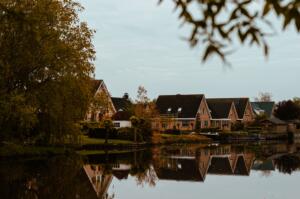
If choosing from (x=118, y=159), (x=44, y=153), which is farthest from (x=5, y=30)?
(x=118, y=159)

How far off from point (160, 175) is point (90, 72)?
39.8ft

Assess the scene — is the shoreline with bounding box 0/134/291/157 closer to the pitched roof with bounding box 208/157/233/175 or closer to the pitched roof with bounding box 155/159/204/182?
the pitched roof with bounding box 155/159/204/182

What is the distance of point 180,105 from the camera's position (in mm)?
85812

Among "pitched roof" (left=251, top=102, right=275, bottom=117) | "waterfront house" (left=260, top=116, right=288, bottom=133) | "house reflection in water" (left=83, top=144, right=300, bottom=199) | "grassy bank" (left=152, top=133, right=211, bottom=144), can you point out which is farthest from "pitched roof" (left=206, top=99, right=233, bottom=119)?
"house reflection in water" (left=83, top=144, right=300, bottom=199)

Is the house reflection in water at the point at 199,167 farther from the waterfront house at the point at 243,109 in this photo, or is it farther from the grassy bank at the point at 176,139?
the waterfront house at the point at 243,109

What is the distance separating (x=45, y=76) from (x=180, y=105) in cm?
5271

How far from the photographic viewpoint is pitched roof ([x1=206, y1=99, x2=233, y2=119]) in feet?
299

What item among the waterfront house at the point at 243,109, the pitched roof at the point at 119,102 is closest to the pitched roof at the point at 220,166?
the pitched roof at the point at 119,102

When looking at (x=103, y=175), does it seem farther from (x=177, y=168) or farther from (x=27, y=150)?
(x=27, y=150)

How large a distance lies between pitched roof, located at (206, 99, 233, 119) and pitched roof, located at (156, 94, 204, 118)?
672cm

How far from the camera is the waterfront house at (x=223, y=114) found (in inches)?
3570

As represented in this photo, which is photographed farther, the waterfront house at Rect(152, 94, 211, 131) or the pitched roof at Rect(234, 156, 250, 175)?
the waterfront house at Rect(152, 94, 211, 131)

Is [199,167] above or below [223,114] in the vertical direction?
below

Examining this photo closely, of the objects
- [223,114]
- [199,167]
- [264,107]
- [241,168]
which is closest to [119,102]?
[223,114]
